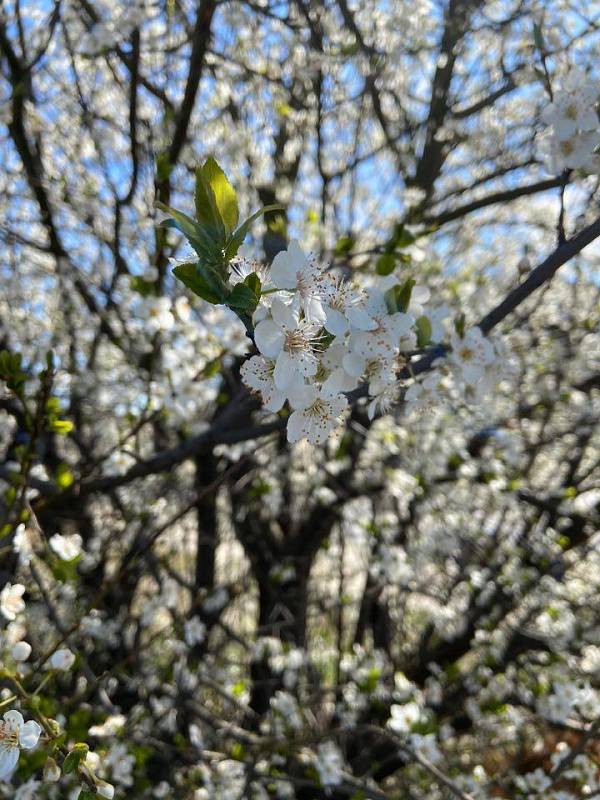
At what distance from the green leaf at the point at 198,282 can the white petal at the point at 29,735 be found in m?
0.78

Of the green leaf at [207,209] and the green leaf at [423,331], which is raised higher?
the green leaf at [207,209]

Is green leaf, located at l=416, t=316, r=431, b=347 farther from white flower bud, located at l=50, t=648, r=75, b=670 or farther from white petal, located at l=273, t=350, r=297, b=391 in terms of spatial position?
white flower bud, located at l=50, t=648, r=75, b=670

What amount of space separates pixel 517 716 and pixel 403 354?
8.62 ft

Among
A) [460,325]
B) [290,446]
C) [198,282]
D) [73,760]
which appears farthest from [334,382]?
[290,446]

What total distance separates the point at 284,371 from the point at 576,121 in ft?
3.12

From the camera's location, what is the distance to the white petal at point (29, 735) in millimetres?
1075

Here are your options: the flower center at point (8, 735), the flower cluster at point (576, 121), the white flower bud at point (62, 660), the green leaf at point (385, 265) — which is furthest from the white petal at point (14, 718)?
the flower cluster at point (576, 121)

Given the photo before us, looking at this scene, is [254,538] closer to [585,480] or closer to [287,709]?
[287,709]

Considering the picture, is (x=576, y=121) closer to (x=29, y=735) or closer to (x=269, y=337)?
(x=269, y=337)

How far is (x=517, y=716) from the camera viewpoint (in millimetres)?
3191

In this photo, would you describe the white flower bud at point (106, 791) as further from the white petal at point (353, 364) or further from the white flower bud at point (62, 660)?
the white petal at point (353, 364)

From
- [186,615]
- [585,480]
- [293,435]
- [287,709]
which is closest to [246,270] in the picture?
[293,435]

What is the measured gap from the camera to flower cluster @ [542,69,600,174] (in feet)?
4.59

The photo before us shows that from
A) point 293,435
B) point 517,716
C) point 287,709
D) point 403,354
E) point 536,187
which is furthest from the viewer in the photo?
point 517,716
